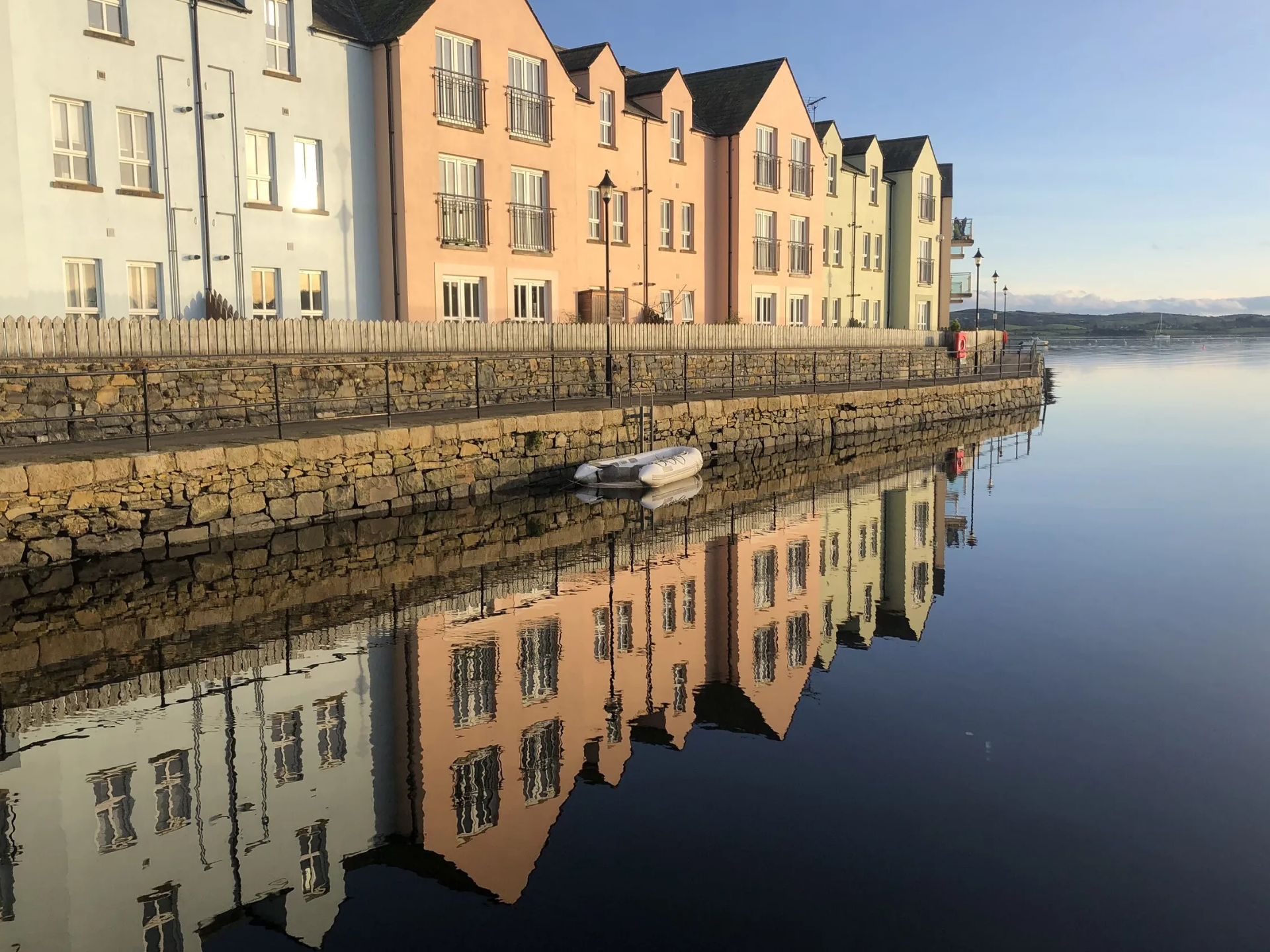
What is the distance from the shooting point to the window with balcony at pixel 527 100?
2986 cm

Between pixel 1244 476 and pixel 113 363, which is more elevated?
pixel 113 363

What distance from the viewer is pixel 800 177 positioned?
43812mm

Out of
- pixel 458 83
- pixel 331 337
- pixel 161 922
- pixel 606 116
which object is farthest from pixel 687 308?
pixel 161 922

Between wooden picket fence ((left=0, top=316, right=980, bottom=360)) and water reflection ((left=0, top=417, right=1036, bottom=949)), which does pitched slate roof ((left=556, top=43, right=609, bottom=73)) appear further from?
water reflection ((left=0, top=417, right=1036, bottom=949))

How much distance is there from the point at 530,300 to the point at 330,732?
23120 mm

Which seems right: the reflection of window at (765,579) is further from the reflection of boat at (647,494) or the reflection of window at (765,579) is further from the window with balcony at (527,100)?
the window with balcony at (527,100)

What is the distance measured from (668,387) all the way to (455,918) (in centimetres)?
2532

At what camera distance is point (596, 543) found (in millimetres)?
16844

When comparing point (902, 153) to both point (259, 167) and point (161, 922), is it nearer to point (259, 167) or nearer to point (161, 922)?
point (259, 167)

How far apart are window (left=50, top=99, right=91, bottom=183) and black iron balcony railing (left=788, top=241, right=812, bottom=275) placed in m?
27.7

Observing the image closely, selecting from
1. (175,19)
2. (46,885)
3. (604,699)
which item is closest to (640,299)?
(175,19)

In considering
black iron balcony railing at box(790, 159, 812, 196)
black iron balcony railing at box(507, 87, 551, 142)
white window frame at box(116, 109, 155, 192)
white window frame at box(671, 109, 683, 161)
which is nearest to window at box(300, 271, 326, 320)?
white window frame at box(116, 109, 155, 192)

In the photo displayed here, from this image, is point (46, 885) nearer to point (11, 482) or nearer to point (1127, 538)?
point (11, 482)

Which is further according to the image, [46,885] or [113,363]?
[113,363]
